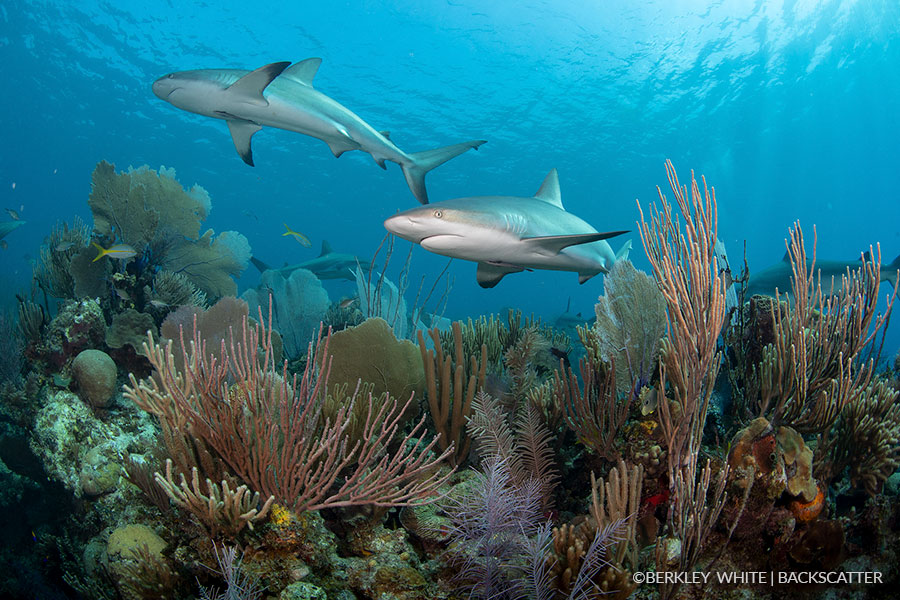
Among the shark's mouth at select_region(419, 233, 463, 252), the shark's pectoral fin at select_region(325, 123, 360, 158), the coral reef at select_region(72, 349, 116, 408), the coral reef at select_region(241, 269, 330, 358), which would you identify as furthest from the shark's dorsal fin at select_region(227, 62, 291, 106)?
the coral reef at select_region(241, 269, 330, 358)

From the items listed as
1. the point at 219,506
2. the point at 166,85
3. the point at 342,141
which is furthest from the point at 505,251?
the point at 166,85

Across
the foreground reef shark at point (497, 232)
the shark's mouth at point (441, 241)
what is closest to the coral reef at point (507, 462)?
the foreground reef shark at point (497, 232)

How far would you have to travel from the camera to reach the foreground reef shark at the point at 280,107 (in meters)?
4.73

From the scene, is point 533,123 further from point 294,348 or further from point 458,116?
point 294,348

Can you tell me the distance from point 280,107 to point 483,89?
3199cm

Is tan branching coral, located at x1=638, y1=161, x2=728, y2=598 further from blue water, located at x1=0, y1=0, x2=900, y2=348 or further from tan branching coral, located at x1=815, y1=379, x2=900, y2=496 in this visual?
blue water, located at x1=0, y1=0, x2=900, y2=348

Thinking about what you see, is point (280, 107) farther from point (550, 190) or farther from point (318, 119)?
point (550, 190)

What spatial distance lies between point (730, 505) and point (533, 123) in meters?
39.5

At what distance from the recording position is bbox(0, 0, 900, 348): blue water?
2748 cm

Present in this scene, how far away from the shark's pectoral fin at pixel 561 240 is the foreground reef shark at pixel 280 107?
1692mm

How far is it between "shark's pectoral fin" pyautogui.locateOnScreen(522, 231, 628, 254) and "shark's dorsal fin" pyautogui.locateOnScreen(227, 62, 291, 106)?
341cm

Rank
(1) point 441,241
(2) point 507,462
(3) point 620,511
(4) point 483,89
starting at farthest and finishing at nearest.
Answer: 1. (4) point 483,89
2. (1) point 441,241
3. (2) point 507,462
4. (3) point 620,511

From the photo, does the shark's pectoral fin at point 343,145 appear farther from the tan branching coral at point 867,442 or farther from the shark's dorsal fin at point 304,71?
the tan branching coral at point 867,442

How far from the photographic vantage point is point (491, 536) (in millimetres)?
2320
